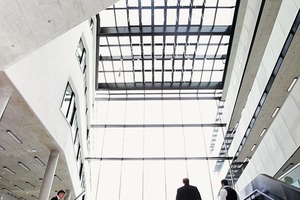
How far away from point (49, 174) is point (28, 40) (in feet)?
23.4

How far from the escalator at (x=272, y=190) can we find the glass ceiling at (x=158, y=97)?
10999 mm

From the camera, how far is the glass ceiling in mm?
16953

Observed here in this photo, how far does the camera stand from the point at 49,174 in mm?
9945

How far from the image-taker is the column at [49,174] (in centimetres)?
959

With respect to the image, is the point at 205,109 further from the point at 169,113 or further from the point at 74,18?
the point at 74,18

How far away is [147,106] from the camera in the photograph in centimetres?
2236

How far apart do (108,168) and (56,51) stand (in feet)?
38.5

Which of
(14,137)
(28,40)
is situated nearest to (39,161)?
(14,137)

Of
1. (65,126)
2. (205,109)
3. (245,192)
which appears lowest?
(245,192)

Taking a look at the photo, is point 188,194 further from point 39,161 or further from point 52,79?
point 39,161

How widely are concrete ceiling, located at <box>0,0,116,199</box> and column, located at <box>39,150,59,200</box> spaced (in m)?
0.35

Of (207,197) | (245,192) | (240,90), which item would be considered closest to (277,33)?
(245,192)

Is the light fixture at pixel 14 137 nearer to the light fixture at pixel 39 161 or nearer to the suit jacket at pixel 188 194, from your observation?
the light fixture at pixel 39 161

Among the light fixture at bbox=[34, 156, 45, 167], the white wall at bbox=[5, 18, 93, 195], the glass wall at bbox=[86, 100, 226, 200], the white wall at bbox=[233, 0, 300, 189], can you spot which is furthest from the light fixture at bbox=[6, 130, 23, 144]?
the white wall at bbox=[233, 0, 300, 189]
